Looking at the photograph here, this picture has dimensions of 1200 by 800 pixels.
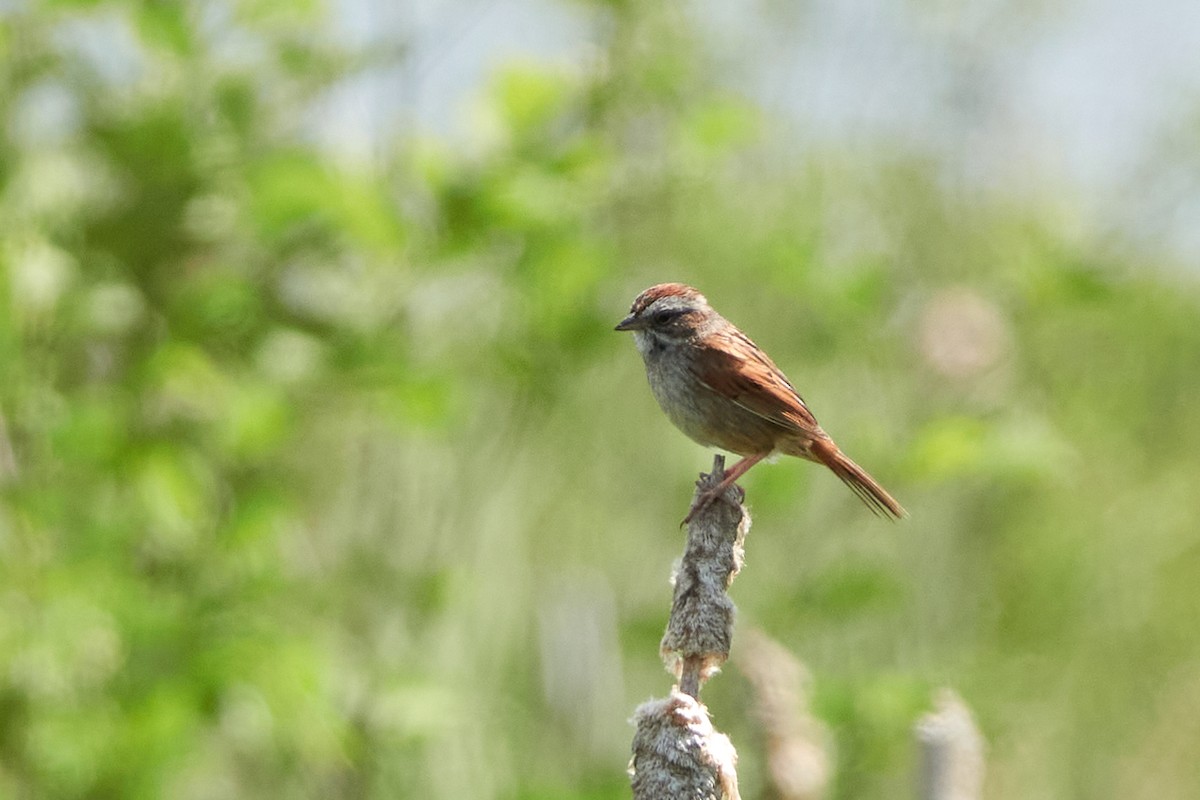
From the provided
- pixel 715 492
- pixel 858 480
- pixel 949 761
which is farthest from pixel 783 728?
pixel 858 480

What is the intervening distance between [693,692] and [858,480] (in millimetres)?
1699

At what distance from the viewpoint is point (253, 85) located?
4605 mm

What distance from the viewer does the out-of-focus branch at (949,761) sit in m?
2.22

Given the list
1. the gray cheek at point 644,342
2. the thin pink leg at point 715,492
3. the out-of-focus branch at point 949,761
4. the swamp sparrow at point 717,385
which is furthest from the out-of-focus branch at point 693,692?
the gray cheek at point 644,342

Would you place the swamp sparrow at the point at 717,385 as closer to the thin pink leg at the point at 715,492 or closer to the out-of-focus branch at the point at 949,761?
the thin pink leg at the point at 715,492

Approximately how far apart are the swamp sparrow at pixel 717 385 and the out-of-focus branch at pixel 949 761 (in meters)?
0.99

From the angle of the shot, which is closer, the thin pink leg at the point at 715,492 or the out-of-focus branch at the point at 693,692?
the out-of-focus branch at the point at 693,692

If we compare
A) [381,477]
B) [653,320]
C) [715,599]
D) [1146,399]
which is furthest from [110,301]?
[1146,399]

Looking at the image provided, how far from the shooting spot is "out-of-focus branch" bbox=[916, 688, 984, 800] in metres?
2.22

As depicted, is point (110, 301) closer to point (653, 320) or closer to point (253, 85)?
point (253, 85)

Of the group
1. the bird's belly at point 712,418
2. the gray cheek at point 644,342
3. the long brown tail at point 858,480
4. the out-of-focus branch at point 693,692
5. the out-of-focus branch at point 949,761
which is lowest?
the out-of-focus branch at point 693,692

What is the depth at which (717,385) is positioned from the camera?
345 cm

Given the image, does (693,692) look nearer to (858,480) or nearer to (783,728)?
(783,728)

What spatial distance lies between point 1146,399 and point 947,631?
6.96ft
